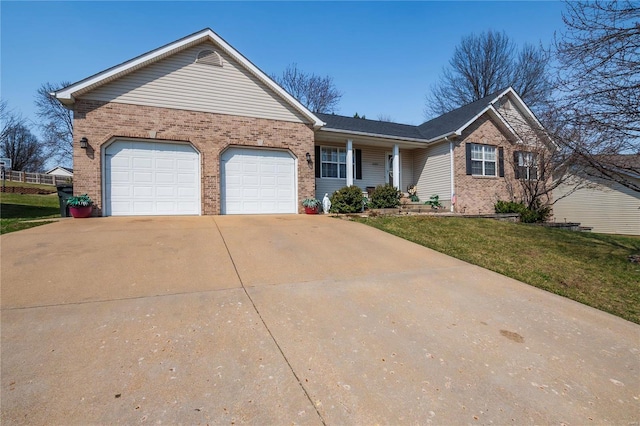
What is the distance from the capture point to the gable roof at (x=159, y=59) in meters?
9.08

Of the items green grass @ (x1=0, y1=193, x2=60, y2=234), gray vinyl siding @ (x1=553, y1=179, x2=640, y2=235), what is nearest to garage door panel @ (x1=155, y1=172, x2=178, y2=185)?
green grass @ (x1=0, y1=193, x2=60, y2=234)

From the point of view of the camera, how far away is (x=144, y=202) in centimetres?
995

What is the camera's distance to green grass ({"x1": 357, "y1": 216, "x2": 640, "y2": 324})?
16.5 ft

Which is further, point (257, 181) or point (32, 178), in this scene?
point (32, 178)

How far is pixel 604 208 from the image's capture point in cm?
1778

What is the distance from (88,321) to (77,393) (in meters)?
1.26

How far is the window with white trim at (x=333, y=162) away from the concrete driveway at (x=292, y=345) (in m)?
9.30

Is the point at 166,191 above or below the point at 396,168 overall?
below

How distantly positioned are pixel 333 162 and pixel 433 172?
5.25 metres

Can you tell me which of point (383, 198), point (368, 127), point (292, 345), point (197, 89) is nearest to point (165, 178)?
point (197, 89)

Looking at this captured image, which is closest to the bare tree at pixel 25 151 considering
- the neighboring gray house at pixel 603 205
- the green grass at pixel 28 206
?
the green grass at pixel 28 206

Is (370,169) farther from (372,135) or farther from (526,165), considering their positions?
(526,165)

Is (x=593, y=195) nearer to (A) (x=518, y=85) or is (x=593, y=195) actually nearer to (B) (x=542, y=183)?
(B) (x=542, y=183)

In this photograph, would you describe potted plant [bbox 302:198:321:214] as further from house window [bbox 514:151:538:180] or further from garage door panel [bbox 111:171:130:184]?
house window [bbox 514:151:538:180]
